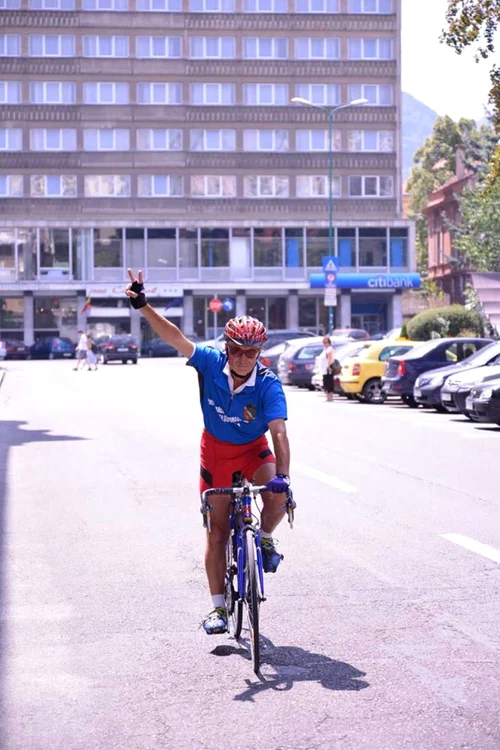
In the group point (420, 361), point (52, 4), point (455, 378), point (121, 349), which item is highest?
point (52, 4)

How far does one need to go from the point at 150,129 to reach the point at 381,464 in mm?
65458

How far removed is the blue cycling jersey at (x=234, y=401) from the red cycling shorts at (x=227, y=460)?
0.17 feet

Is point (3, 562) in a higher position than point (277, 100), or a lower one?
lower

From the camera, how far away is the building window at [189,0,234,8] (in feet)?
263

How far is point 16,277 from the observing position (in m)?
80.4

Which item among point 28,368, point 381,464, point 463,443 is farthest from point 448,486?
point 28,368

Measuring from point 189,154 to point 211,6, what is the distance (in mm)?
8823

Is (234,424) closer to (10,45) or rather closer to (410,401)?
(410,401)

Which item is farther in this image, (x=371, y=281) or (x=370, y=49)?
(x=371, y=281)

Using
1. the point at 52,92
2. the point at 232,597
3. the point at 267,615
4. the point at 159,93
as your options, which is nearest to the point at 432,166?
the point at 159,93

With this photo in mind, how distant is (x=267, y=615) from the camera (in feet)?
25.2

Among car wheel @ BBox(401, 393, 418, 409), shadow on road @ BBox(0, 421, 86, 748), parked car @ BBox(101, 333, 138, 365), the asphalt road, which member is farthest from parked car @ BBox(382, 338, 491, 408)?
parked car @ BBox(101, 333, 138, 365)

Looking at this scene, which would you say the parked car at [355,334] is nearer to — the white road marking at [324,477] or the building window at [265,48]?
the building window at [265,48]

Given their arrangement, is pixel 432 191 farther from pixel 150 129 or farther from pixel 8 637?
pixel 8 637
